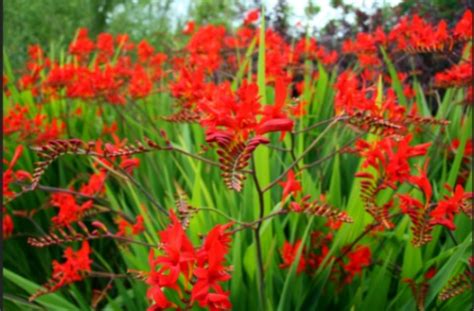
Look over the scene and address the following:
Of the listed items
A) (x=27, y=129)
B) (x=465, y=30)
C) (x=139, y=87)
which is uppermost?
(x=465, y=30)

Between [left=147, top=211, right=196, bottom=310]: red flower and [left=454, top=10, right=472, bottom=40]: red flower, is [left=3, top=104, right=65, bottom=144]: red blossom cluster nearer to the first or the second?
[left=454, top=10, right=472, bottom=40]: red flower

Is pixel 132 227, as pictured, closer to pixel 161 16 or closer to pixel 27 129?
pixel 27 129

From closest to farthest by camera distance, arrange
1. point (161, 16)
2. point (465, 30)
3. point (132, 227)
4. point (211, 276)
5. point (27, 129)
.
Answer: point (211, 276) → point (132, 227) → point (465, 30) → point (27, 129) → point (161, 16)

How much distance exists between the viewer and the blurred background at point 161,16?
410cm

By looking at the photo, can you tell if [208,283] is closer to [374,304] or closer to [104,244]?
[374,304]

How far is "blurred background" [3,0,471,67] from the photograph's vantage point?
4102mm

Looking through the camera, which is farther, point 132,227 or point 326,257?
point 132,227

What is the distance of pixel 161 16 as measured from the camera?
22.7 ft

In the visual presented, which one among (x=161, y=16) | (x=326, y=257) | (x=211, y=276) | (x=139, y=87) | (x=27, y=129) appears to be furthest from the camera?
(x=161, y=16)

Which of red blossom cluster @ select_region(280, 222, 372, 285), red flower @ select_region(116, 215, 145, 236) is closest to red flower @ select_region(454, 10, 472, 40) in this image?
red blossom cluster @ select_region(280, 222, 372, 285)

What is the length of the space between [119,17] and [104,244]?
183 inches

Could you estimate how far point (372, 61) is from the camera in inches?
118

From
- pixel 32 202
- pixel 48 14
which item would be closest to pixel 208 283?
pixel 32 202

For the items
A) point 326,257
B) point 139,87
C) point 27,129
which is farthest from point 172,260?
point 139,87
